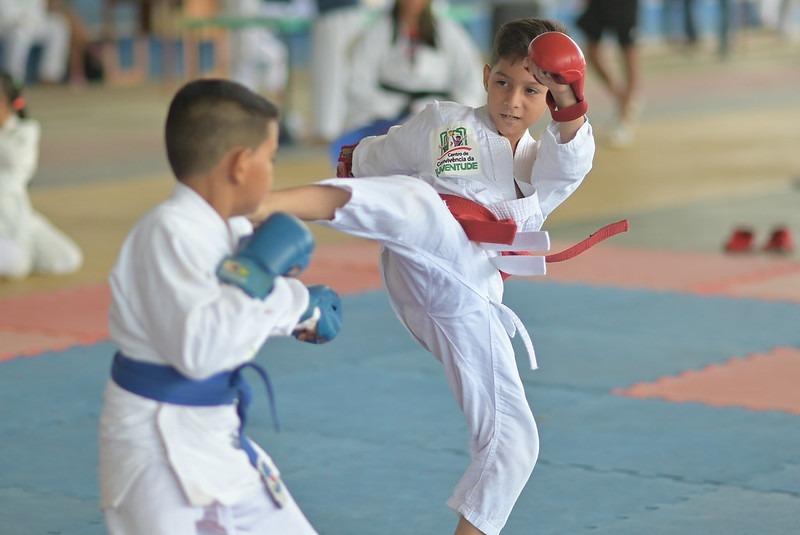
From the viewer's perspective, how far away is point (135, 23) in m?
19.0

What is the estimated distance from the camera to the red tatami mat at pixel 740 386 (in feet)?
16.8

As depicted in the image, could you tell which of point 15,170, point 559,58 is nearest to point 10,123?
point 15,170

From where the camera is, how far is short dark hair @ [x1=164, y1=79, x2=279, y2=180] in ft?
8.65

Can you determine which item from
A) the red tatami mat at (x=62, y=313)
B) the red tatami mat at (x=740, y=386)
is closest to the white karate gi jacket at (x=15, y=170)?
the red tatami mat at (x=62, y=313)

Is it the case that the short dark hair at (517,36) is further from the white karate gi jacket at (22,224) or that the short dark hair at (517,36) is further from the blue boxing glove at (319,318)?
the white karate gi jacket at (22,224)

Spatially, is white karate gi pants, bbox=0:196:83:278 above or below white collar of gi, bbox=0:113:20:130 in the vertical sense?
below

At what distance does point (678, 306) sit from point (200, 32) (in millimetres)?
12698

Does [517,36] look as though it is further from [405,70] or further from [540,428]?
[405,70]

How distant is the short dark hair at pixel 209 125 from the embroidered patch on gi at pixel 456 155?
778 millimetres

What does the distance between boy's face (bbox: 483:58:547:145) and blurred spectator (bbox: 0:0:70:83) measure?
14.1 metres

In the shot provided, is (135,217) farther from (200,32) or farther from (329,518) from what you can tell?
(200,32)

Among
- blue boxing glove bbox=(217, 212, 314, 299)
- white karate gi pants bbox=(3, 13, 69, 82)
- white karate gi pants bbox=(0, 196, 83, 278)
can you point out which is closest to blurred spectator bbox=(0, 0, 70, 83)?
A: white karate gi pants bbox=(3, 13, 69, 82)

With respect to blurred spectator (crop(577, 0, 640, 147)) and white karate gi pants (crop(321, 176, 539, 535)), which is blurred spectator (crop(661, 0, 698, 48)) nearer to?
blurred spectator (crop(577, 0, 640, 147))

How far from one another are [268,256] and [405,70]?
6.28m
